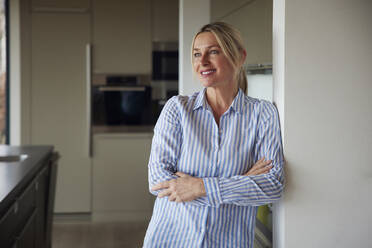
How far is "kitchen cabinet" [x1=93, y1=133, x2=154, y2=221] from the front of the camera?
544cm

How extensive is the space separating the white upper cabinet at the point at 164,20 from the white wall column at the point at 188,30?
186 centimetres

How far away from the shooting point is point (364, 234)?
1.87 meters

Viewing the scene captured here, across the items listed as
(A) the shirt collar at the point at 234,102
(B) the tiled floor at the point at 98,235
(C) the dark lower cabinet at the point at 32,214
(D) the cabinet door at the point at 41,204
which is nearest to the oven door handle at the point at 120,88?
(C) the dark lower cabinet at the point at 32,214

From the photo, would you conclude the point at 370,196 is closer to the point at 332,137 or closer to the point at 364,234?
the point at 364,234

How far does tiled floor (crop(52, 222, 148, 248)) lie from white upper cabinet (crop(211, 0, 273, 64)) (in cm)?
260

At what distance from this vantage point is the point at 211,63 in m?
1.99

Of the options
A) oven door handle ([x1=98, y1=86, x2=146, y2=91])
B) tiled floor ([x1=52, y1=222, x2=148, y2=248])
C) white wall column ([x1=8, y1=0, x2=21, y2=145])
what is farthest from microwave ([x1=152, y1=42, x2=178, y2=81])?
tiled floor ([x1=52, y1=222, x2=148, y2=248])

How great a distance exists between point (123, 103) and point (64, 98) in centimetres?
64

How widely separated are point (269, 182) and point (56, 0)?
4.10m

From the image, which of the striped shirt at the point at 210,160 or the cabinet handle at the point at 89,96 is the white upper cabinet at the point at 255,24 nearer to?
the striped shirt at the point at 210,160

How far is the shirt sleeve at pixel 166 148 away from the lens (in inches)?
75.8

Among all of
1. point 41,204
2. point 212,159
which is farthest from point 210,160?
point 41,204

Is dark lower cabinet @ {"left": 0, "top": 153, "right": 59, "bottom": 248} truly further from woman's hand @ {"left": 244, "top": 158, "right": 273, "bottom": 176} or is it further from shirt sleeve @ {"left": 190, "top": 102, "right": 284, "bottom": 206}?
woman's hand @ {"left": 244, "top": 158, "right": 273, "bottom": 176}

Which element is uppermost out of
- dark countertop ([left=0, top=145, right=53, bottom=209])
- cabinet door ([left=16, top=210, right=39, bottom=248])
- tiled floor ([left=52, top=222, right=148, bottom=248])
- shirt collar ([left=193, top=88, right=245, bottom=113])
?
shirt collar ([left=193, top=88, right=245, bottom=113])
